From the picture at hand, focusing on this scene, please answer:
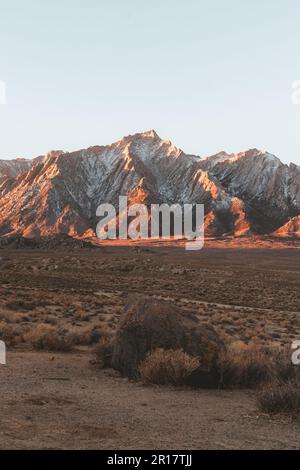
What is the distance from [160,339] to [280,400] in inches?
140

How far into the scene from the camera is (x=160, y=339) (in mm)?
11852

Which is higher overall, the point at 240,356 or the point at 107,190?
the point at 107,190

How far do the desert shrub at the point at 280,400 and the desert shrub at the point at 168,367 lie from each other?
2040mm

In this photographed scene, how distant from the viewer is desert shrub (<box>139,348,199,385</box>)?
10734 millimetres

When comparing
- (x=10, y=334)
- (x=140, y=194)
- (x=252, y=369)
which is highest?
(x=140, y=194)

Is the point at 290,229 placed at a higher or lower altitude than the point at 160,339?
lower

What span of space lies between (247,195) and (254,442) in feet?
623

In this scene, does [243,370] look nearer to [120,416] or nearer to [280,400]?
[280,400]

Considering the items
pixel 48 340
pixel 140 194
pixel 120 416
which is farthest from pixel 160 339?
pixel 140 194

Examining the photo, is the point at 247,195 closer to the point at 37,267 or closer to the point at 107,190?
the point at 107,190

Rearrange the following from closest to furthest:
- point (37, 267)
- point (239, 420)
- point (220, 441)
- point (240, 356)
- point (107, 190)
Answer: point (220, 441) → point (239, 420) → point (240, 356) → point (37, 267) → point (107, 190)

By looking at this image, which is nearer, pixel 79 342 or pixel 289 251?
pixel 79 342

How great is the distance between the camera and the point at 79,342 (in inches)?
635

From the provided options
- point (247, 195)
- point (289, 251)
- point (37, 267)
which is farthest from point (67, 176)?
point (37, 267)
